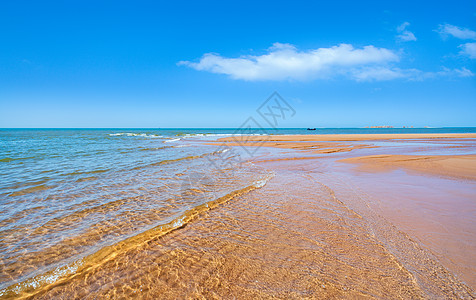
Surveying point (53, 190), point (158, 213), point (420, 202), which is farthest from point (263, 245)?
point (53, 190)

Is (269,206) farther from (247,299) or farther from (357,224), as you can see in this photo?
(247,299)

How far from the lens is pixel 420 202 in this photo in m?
5.64

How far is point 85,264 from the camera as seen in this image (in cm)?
325

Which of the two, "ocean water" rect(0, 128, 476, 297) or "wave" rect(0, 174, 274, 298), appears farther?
"ocean water" rect(0, 128, 476, 297)

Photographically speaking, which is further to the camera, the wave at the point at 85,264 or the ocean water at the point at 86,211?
the ocean water at the point at 86,211

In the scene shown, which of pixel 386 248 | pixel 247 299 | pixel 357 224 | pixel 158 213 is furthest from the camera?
pixel 158 213

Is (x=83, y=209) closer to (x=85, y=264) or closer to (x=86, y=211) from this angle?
(x=86, y=211)

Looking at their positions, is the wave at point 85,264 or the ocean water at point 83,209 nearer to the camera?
the wave at point 85,264

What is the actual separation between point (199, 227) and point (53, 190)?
18.9 feet

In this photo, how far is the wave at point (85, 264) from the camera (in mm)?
2768

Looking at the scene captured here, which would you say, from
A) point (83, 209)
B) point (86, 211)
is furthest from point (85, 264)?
point (83, 209)

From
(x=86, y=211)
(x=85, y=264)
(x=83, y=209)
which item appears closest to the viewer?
(x=85, y=264)

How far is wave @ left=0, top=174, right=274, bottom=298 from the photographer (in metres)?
2.77

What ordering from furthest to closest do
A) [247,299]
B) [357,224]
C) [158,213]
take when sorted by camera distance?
[158,213], [357,224], [247,299]
